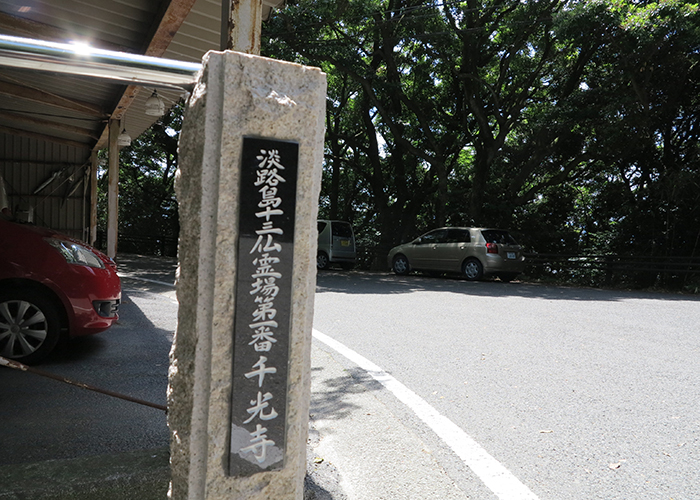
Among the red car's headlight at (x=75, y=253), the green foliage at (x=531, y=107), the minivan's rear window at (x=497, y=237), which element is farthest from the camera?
the minivan's rear window at (x=497, y=237)

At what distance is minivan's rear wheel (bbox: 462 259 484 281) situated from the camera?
1520 cm

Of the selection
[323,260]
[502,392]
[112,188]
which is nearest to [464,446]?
[502,392]

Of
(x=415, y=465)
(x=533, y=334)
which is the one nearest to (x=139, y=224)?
(x=533, y=334)

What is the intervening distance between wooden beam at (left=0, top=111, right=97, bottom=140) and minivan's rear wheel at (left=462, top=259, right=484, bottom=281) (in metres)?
10.2

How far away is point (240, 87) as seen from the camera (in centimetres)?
175

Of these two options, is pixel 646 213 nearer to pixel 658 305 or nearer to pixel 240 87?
pixel 658 305

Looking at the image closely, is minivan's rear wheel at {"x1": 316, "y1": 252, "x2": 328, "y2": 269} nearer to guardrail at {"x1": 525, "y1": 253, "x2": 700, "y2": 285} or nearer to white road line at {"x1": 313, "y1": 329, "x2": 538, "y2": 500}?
guardrail at {"x1": 525, "y1": 253, "x2": 700, "y2": 285}

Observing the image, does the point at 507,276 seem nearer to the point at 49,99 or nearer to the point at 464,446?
the point at 49,99

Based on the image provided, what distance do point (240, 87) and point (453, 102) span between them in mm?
20356

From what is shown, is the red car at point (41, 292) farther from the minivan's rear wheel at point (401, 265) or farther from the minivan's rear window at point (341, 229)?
the minivan's rear window at point (341, 229)

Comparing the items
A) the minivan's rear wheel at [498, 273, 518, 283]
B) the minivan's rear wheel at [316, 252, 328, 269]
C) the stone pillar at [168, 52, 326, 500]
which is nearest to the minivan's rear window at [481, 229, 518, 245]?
the minivan's rear wheel at [498, 273, 518, 283]

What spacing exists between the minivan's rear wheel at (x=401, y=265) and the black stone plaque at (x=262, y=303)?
15.9m

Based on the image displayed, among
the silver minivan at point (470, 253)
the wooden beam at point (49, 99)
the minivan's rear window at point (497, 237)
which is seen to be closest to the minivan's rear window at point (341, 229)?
the silver minivan at point (470, 253)

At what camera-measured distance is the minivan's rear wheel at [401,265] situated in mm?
17734
